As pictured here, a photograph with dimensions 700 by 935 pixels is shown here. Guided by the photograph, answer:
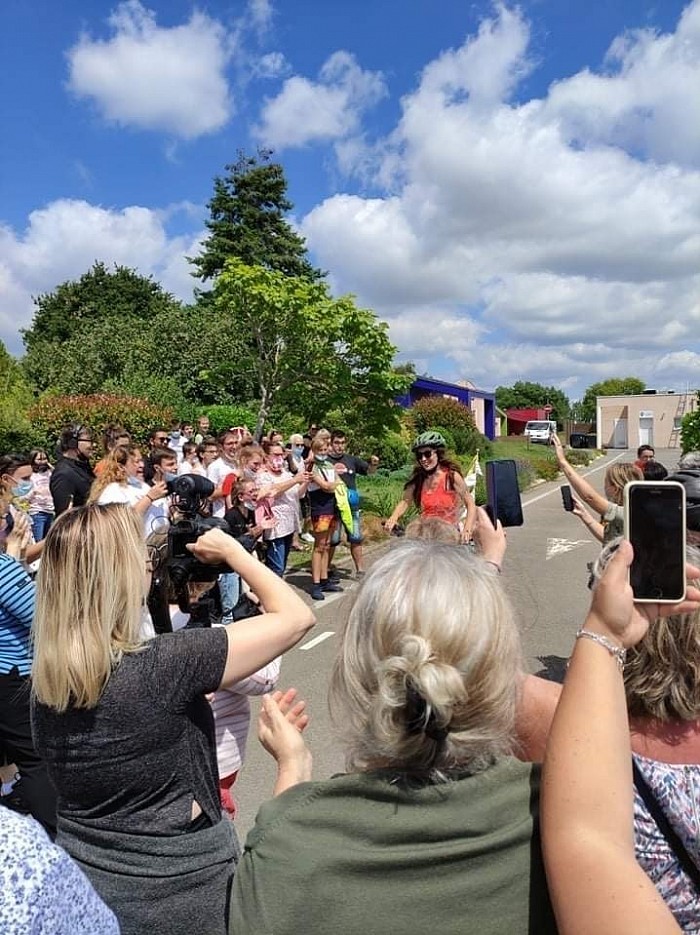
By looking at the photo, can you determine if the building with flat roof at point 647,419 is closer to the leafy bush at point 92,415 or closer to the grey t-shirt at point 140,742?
the leafy bush at point 92,415

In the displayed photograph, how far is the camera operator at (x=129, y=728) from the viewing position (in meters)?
1.74

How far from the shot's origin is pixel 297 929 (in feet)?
3.72

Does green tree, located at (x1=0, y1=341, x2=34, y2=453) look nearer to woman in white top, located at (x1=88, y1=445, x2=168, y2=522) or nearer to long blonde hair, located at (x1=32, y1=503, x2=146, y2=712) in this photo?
woman in white top, located at (x1=88, y1=445, x2=168, y2=522)

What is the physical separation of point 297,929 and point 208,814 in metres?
0.81

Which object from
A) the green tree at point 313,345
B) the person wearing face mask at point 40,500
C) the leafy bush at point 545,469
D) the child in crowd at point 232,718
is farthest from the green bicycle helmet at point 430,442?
the leafy bush at point 545,469

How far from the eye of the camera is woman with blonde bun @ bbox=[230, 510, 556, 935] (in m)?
1.09

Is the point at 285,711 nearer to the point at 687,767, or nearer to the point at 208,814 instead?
the point at 208,814

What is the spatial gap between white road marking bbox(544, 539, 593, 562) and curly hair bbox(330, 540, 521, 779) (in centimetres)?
1089

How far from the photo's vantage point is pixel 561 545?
13.1 m

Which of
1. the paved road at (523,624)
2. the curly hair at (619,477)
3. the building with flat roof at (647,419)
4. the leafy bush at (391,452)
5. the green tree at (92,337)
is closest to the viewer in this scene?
the paved road at (523,624)

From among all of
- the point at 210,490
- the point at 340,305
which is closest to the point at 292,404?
the point at 340,305

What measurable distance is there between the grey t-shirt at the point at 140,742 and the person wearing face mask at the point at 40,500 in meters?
8.56

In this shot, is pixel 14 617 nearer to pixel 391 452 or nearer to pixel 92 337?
pixel 391 452

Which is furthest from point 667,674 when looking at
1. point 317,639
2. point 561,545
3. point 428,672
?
point 561,545
